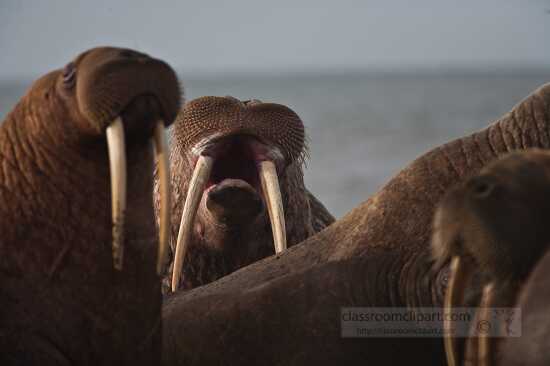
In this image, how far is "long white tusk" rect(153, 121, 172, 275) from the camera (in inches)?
126

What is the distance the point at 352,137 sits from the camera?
40.8 metres

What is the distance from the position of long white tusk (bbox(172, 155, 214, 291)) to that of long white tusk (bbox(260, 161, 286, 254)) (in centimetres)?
26

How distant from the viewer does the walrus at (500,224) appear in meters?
2.67

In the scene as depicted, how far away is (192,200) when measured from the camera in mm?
5414

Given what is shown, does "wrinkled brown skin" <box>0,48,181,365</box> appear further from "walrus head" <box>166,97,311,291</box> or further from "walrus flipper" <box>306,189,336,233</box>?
"walrus flipper" <box>306,189,336,233</box>

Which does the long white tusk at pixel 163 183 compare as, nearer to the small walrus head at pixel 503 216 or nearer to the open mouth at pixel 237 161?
the small walrus head at pixel 503 216

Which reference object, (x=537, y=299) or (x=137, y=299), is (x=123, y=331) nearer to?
(x=137, y=299)

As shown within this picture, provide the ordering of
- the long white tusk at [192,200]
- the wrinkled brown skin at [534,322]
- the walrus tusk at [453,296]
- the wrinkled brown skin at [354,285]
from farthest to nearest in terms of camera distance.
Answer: the long white tusk at [192,200] → the wrinkled brown skin at [354,285] → the walrus tusk at [453,296] → the wrinkled brown skin at [534,322]

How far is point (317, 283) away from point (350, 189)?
19.0 meters

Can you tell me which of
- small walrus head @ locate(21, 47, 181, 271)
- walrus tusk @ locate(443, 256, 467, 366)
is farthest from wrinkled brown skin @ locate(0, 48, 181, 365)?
walrus tusk @ locate(443, 256, 467, 366)

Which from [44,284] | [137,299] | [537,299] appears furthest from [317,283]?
[537,299]

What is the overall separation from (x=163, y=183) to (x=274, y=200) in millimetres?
2295

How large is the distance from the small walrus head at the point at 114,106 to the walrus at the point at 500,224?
843mm

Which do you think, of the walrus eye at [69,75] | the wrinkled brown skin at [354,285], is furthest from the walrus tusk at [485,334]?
the walrus eye at [69,75]
